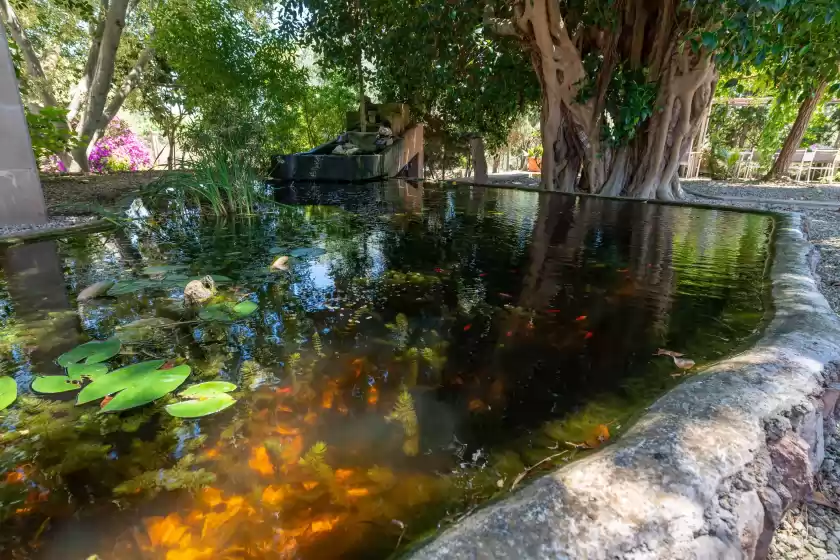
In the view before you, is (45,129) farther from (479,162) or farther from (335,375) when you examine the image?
(479,162)

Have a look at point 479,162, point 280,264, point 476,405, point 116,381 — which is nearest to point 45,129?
point 280,264

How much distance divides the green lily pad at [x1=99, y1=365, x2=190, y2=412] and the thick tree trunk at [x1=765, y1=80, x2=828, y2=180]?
9930 mm

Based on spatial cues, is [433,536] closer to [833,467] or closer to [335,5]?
[833,467]

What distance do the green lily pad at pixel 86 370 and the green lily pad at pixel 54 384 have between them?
18 mm

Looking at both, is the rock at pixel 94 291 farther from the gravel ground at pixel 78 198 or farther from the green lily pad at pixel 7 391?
the gravel ground at pixel 78 198

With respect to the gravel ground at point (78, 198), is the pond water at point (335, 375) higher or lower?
lower

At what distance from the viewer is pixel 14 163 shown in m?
3.16

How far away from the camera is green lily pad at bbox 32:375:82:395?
107cm

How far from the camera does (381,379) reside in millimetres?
1177

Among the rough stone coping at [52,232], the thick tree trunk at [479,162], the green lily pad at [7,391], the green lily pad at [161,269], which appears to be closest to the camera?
the green lily pad at [7,391]

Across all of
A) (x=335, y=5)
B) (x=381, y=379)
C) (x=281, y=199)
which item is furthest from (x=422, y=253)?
(x=335, y=5)

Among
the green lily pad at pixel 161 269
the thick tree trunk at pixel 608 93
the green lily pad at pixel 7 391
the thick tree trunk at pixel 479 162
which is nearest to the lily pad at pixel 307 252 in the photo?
the green lily pad at pixel 161 269

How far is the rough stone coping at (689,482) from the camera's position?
576 millimetres

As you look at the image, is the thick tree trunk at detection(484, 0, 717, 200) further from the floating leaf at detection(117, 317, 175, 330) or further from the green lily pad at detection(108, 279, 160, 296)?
the floating leaf at detection(117, 317, 175, 330)
